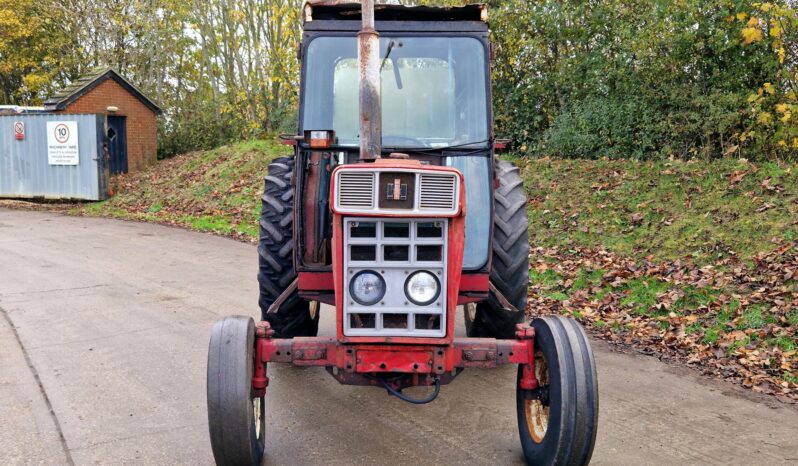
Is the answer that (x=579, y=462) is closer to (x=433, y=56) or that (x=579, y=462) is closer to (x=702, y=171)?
(x=433, y=56)

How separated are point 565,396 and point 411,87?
2.52 m

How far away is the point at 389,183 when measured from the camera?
12.2 feet

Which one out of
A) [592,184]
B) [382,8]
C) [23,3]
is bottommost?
[592,184]

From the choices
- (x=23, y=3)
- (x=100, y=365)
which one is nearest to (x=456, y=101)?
(x=100, y=365)

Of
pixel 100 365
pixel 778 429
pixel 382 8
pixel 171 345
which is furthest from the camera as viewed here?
pixel 171 345

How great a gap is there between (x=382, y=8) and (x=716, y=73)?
734 cm

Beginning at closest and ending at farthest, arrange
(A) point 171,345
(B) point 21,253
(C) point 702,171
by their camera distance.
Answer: (A) point 171,345
(C) point 702,171
(B) point 21,253

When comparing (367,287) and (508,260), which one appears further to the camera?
(508,260)

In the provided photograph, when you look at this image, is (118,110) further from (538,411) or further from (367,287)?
(538,411)

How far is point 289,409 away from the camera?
4871 millimetres

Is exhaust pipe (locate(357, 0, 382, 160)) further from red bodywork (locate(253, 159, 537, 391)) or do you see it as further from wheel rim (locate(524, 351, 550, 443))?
wheel rim (locate(524, 351, 550, 443))

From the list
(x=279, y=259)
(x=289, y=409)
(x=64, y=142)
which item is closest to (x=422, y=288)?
(x=289, y=409)

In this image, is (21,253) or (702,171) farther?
(21,253)

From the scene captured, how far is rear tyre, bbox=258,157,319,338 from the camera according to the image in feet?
17.4
